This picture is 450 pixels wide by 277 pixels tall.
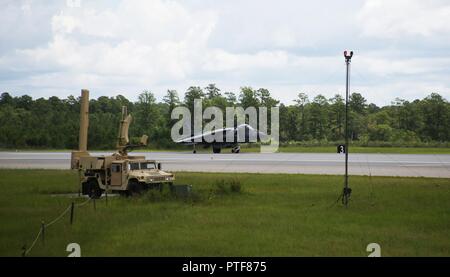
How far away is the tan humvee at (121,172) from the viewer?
23078mm

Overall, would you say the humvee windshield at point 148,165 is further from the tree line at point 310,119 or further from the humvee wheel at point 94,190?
the tree line at point 310,119

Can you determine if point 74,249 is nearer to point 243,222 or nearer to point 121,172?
point 243,222

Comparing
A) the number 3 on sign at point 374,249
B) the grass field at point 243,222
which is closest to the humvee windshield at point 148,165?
the grass field at point 243,222

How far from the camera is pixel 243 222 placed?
16.7 meters

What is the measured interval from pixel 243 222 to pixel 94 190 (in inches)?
388

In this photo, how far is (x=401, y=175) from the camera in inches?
1353

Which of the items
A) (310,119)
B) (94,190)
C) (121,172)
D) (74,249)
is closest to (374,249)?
(74,249)

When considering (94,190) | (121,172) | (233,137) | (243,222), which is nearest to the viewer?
(243,222)

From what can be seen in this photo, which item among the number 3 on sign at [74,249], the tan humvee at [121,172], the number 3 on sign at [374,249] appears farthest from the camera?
the tan humvee at [121,172]

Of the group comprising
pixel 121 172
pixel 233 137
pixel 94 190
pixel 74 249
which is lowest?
pixel 74 249

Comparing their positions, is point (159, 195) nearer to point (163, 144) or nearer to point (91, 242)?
point (91, 242)
